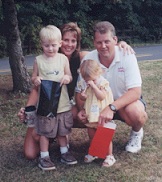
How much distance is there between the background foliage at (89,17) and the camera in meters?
14.4

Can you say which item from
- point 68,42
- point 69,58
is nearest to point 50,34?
point 68,42

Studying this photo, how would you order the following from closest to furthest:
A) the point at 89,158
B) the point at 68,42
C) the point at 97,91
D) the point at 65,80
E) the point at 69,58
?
the point at 97,91, the point at 65,80, the point at 89,158, the point at 68,42, the point at 69,58

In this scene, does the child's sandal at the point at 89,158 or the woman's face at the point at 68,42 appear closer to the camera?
the child's sandal at the point at 89,158

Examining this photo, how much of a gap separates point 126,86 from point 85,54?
62cm

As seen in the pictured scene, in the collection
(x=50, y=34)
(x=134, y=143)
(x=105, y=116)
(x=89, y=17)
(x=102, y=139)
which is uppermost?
(x=89, y=17)

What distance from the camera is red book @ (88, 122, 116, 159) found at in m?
3.65

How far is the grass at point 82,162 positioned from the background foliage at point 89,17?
915 centimetres

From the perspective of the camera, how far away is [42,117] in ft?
12.5

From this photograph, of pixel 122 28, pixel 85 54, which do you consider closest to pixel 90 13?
pixel 122 28

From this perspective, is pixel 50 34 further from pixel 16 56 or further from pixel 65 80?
pixel 16 56

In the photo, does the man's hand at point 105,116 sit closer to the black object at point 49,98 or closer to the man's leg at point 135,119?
the man's leg at point 135,119

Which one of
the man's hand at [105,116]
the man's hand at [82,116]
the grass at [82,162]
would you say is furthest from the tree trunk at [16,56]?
the man's hand at [105,116]

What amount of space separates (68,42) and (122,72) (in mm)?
644

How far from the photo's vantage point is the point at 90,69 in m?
3.63
